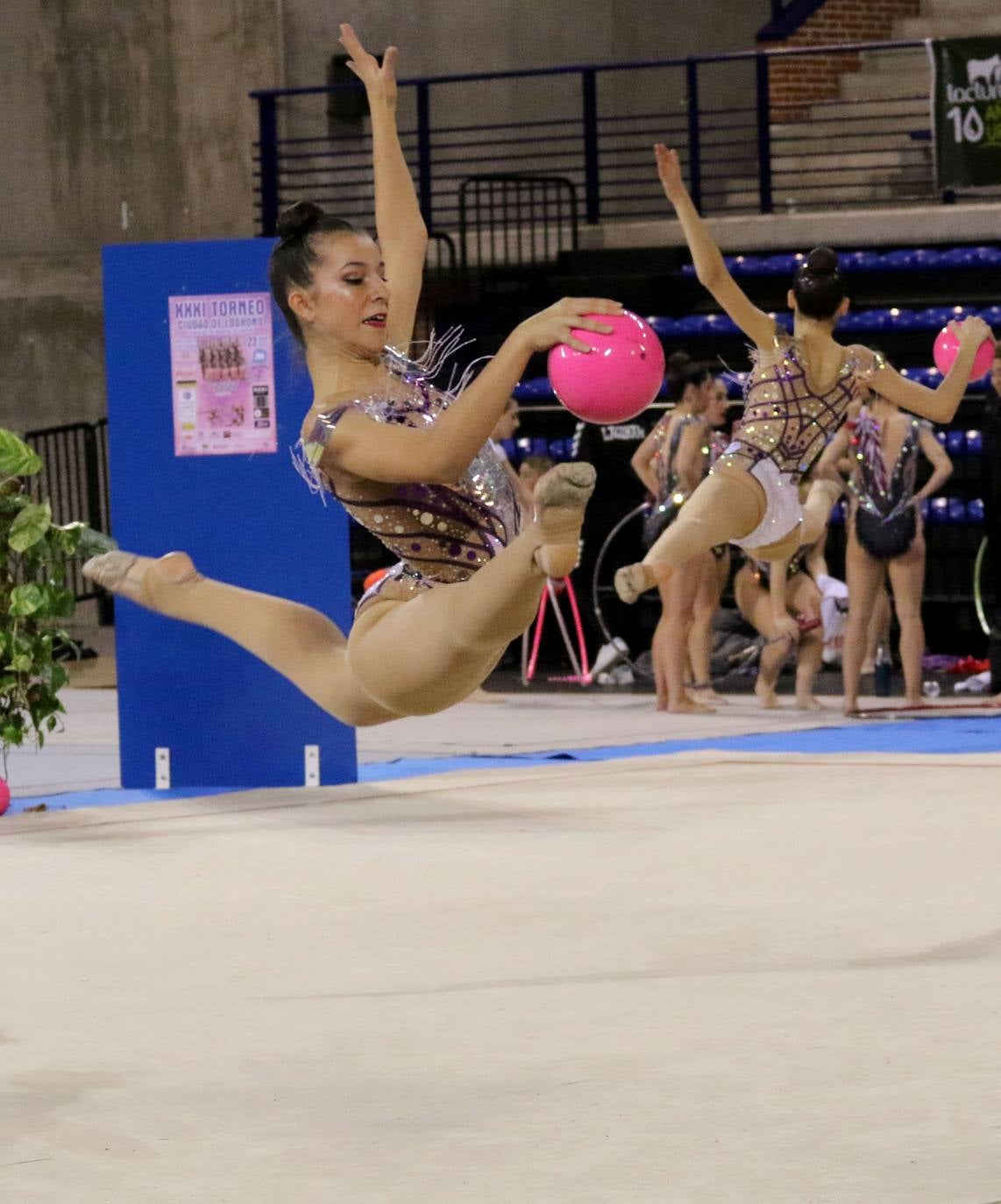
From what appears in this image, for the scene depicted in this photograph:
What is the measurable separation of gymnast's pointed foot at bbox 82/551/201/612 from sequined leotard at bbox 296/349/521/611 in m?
0.40

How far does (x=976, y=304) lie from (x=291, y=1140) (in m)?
10.4

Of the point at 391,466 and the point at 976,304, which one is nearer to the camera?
the point at 391,466

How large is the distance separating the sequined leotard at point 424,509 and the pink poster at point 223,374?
2.68 metres

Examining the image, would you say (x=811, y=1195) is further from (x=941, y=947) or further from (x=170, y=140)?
(x=170, y=140)

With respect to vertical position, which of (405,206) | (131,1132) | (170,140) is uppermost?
(170,140)

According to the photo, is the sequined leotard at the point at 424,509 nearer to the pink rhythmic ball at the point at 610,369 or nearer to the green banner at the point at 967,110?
the pink rhythmic ball at the point at 610,369

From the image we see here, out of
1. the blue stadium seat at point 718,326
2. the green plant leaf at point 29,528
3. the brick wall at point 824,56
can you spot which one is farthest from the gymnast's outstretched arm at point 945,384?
the brick wall at point 824,56

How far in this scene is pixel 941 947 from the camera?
4664 millimetres

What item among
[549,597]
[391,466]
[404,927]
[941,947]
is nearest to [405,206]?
[391,466]

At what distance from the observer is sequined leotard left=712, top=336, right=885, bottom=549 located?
582 cm

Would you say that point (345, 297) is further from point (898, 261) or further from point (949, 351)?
point (898, 261)

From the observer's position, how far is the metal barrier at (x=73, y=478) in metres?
14.1

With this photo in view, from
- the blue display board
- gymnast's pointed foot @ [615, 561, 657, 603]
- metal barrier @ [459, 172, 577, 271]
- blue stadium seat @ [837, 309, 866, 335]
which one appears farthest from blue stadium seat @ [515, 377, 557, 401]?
gymnast's pointed foot @ [615, 561, 657, 603]

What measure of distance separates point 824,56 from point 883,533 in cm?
754
